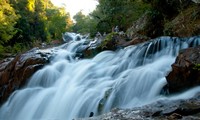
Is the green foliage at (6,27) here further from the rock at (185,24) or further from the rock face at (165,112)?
the rock face at (165,112)

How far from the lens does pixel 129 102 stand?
744 centimetres

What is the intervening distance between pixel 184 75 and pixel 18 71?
7.36m

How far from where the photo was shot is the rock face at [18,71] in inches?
463

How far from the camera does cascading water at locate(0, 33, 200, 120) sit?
7641mm

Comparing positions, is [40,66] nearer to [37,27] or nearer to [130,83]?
[130,83]

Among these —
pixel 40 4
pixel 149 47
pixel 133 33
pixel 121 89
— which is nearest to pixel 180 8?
pixel 133 33

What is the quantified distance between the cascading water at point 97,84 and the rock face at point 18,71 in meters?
0.38

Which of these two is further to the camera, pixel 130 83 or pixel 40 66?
pixel 40 66

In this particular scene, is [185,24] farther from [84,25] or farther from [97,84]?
[84,25]

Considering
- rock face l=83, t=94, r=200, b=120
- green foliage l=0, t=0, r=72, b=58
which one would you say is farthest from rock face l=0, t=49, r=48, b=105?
green foliage l=0, t=0, r=72, b=58

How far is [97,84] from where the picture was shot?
8836 millimetres

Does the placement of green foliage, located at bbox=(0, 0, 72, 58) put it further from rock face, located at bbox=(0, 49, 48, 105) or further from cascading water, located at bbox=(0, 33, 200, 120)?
cascading water, located at bbox=(0, 33, 200, 120)

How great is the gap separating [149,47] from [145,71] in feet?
6.40

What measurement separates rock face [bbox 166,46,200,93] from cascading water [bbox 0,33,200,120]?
356mm
